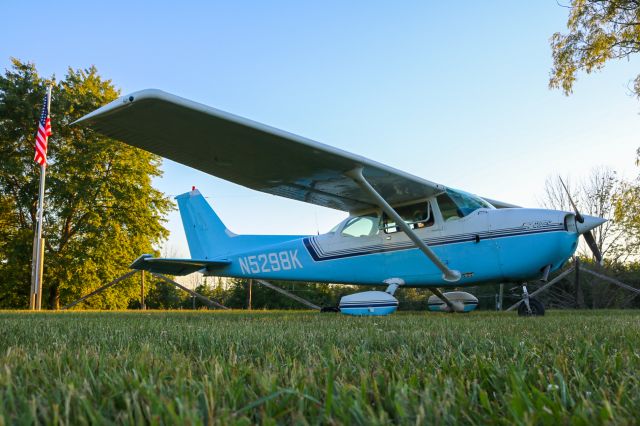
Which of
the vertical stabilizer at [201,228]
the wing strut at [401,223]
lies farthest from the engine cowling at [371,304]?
the vertical stabilizer at [201,228]

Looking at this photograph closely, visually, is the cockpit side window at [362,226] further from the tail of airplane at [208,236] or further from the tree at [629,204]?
the tree at [629,204]

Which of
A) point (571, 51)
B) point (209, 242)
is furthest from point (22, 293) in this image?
point (571, 51)

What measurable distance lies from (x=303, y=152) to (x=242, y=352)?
414 centimetres

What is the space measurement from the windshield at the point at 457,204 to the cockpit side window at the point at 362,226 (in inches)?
41.5

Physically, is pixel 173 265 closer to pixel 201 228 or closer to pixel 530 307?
pixel 201 228

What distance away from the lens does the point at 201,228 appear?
971cm

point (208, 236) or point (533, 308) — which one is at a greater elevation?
point (208, 236)

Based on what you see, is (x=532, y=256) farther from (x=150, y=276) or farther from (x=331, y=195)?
(x=150, y=276)

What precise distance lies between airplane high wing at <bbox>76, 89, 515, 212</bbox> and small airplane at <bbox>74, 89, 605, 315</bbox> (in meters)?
0.01

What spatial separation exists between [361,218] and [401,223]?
1387mm

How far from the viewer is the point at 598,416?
27.2 inches

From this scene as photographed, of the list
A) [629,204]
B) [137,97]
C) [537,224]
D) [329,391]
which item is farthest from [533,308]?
[629,204]

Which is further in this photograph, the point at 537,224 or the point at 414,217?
the point at 414,217

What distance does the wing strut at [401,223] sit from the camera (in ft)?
19.3
